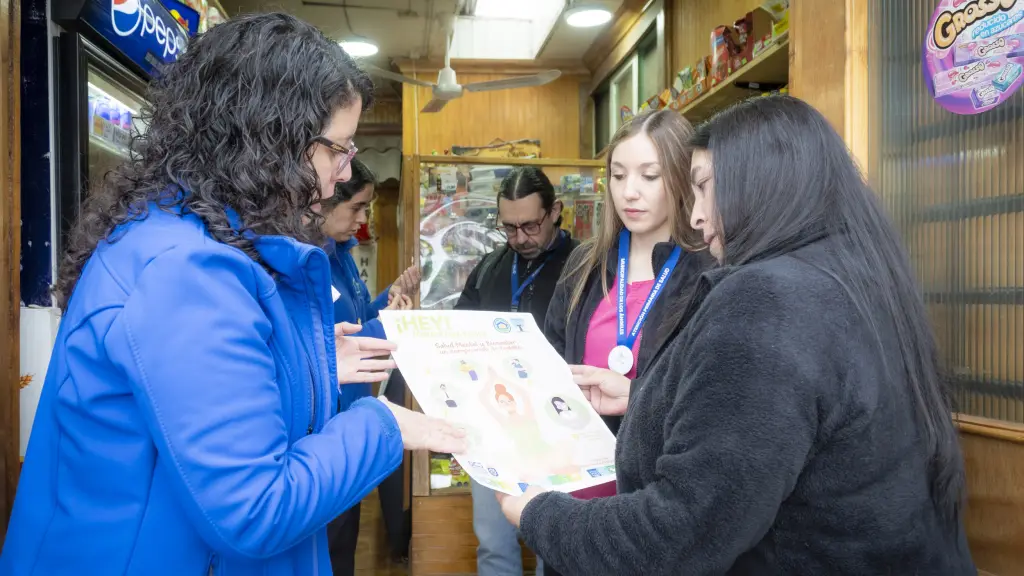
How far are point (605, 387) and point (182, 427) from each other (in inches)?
40.2

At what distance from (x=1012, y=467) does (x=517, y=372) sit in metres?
0.96

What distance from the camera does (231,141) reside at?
1.02 meters

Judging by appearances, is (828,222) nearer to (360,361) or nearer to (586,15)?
(360,361)

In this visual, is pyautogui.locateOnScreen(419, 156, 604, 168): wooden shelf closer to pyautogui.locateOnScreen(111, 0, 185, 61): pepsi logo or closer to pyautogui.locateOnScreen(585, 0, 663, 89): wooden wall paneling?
pyautogui.locateOnScreen(111, 0, 185, 61): pepsi logo

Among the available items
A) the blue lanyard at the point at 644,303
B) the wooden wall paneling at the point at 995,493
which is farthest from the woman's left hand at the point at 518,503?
the wooden wall paneling at the point at 995,493

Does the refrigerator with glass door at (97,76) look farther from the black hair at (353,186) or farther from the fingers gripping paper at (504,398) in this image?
the fingers gripping paper at (504,398)

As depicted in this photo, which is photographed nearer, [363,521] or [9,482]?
[9,482]

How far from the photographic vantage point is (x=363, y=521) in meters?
4.77

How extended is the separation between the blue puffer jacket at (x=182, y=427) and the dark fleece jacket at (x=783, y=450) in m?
0.42

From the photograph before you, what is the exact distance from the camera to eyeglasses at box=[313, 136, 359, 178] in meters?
1.08

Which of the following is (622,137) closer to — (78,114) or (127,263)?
(127,263)

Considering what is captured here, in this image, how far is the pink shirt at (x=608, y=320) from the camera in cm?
183

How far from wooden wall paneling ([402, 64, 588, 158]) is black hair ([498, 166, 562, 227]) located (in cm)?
397

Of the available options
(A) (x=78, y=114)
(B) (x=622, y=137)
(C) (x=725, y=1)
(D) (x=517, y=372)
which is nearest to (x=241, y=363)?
(D) (x=517, y=372)
